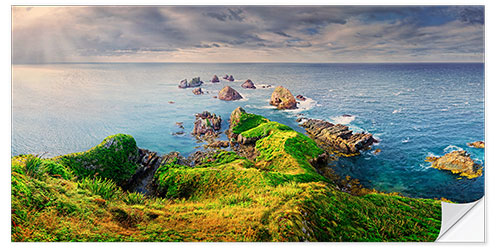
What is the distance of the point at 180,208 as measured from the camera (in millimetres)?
4125

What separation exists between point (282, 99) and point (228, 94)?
1.67m

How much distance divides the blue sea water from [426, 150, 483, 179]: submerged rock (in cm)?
14

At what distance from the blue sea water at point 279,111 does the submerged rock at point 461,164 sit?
138 millimetres

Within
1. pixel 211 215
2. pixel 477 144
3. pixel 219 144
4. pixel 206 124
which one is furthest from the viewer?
pixel 219 144

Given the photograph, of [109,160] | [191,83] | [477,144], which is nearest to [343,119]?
[477,144]

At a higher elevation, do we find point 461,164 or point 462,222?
point 461,164

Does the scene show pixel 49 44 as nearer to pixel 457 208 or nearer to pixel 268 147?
pixel 268 147

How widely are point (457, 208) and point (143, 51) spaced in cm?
775

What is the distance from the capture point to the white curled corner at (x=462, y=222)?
13.7 feet

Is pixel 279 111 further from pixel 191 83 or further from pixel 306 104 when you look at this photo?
pixel 191 83

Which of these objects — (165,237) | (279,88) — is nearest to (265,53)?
(279,88)

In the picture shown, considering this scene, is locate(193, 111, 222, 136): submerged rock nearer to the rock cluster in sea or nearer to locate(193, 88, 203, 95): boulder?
locate(193, 88, 203, 95): boulder

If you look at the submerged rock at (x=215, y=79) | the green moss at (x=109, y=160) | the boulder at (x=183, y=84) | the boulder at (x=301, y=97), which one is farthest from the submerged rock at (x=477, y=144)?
the green moss at (x=109, y=160)

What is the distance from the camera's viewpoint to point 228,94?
7.09 meters
